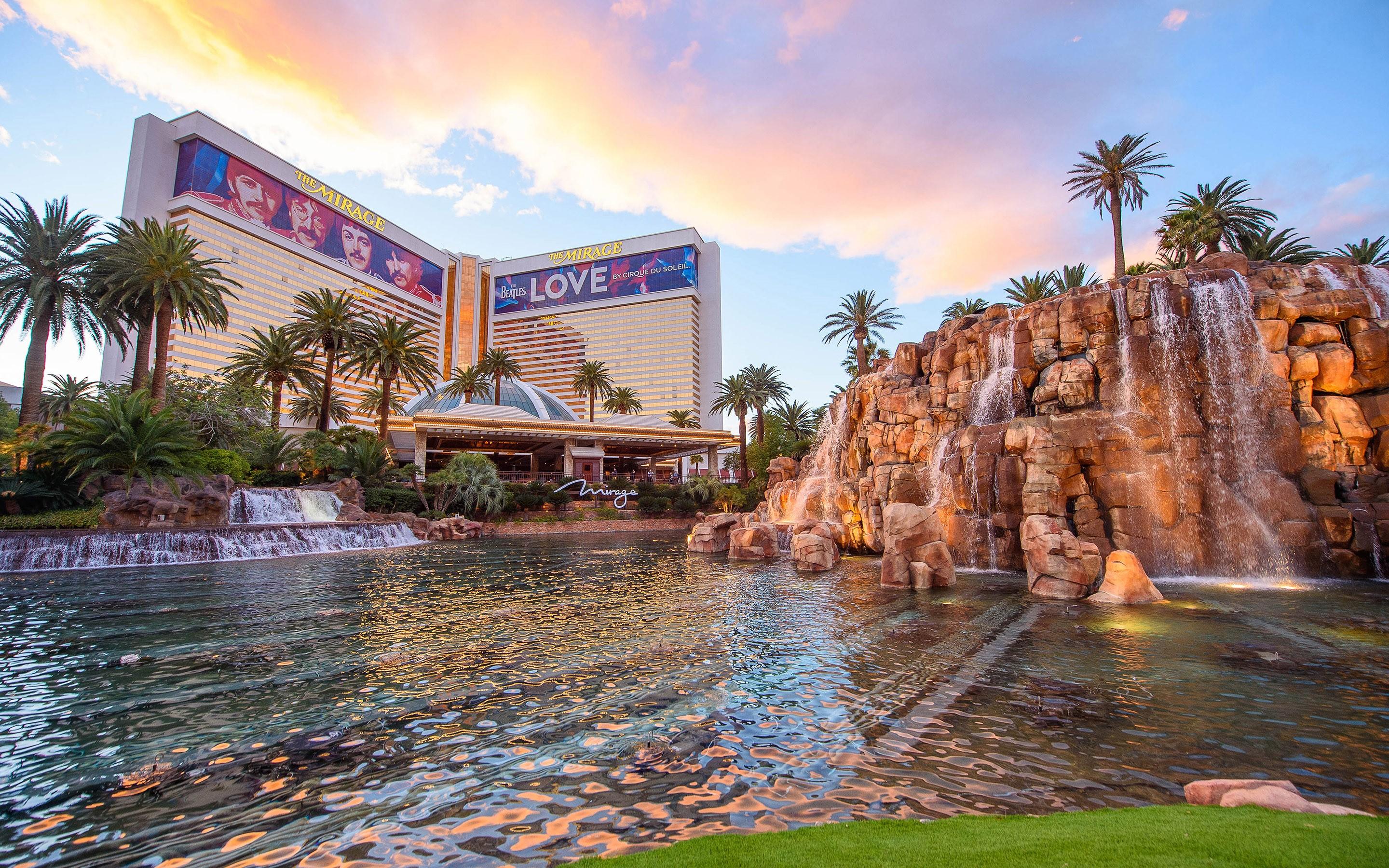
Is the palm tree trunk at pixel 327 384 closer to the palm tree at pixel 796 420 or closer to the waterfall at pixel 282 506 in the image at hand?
the waterfall at pixel 282 506

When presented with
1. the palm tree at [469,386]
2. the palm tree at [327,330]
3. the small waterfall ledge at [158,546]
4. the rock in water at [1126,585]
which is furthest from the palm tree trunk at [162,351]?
the rock in water at [1126,585]

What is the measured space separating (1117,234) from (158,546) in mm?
53543

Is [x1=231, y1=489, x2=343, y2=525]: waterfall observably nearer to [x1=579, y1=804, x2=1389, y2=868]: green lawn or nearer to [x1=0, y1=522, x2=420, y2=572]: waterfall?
[x1=0, y1=522, x2=420, y2=572]: waterfall

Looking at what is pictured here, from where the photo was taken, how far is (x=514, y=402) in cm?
8606

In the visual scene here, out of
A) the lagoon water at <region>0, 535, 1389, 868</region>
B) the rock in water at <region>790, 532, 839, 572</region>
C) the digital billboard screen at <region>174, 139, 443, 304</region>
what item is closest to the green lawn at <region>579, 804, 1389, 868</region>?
the lagoon water at <region>0, 535, 1389, 868</region>

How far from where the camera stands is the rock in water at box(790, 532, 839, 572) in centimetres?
2167

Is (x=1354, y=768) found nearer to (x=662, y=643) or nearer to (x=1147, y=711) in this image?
(x=1147, y=711)

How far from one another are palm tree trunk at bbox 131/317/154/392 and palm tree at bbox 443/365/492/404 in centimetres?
4063

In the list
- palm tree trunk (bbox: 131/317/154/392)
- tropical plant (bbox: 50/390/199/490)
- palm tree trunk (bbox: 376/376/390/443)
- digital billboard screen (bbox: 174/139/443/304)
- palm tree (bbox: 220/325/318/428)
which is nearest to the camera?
tropical plant (bbox: 50/390/199/490)

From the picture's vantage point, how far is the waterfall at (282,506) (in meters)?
31.2

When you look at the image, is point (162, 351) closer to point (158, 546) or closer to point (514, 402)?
point (158, 546)

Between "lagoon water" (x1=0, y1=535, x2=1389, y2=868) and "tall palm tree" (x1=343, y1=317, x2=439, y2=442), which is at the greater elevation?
"tall palm tree" (x1=343, y1=317, x2=439, y2=442)

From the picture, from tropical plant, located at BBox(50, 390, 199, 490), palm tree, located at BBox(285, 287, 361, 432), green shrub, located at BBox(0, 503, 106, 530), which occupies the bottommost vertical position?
green shrub, located at BBox(0, 503, 106, 530)

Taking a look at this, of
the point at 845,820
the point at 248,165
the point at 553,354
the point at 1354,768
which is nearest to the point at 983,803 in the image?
the point at 845,820
